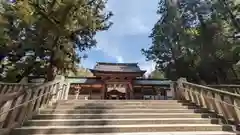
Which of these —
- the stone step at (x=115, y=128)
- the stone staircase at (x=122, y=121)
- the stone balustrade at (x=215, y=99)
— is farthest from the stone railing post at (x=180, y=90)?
the stone step at (x=115, y=128)

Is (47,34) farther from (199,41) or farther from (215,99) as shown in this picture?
(199,41)

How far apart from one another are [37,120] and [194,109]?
429 cm

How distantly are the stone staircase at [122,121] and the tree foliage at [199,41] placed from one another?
10.6 metres

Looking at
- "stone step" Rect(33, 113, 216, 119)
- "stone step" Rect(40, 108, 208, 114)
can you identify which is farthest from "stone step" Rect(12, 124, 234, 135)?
"stone step" Rect(40, 108, 208, 114)

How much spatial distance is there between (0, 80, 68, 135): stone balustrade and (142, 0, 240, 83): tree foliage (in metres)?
12.8

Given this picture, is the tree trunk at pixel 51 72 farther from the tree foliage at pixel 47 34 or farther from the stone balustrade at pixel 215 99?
the stone balustrade at pixel 215 99

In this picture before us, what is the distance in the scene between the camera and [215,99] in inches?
193

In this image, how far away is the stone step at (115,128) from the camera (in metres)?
3.68

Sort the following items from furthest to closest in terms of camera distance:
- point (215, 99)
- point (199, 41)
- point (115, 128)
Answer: point (199, 41) < point (215, 99) < point (115, 128)

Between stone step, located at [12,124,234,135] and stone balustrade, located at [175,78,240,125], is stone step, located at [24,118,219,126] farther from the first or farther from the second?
stone balustrade, located at [175,78,240,125]

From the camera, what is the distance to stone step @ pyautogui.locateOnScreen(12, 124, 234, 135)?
368 centimetres

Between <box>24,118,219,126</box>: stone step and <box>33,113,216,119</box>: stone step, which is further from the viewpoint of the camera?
<box>33,113,216,119</box>: stone step

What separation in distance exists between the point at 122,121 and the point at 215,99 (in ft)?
8.63

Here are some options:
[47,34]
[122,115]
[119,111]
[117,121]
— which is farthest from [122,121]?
[47,34]
